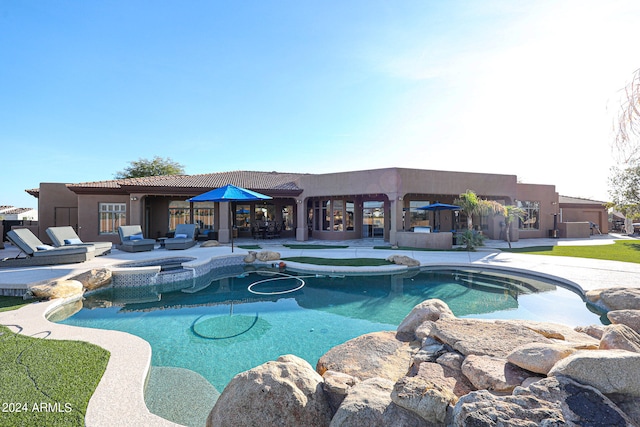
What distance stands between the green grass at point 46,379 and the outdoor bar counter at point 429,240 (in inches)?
585

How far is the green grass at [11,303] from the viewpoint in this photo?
5965 millimetres

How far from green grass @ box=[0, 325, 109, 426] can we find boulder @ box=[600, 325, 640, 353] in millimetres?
5154

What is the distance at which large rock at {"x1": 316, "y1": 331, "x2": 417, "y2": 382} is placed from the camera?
369cm

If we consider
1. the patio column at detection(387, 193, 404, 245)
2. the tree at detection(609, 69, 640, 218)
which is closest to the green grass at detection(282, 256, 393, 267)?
the patio column at detection(387, 193, 404, 245)

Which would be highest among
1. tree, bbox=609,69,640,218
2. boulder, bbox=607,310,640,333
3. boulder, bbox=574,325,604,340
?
tree, bbox=609,69,640,218

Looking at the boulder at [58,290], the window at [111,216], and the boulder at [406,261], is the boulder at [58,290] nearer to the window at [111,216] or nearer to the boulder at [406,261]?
the boulder at [406,261]

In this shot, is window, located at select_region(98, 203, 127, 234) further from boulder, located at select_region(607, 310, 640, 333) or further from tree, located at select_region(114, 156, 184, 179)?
tree, located at select_region(114, 156, 184, 179)

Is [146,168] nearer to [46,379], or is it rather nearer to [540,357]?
[46,379]

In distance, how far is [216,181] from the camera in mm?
19297

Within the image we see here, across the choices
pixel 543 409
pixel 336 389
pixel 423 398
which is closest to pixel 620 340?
pixel 543 409

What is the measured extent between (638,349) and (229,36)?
44.5 feet

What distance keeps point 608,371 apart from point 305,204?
17.8 metres

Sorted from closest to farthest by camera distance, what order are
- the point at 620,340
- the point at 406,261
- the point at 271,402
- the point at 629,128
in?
the point at 271,402 → the point at 620,340 → the point at 629,128 → the point at 406,261

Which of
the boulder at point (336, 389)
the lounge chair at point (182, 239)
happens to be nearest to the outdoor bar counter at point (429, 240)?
the lounge chair at point (182, 239)
